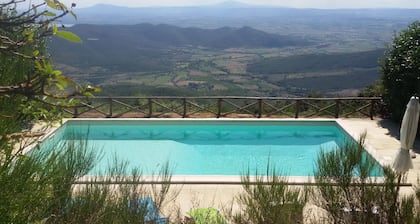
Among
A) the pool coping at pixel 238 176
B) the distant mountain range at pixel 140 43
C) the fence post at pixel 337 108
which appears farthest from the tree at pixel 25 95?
the distant mountain range at pixel 140 43

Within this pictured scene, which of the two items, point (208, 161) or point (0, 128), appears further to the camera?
point (208, 161)

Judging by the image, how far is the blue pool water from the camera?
978cm

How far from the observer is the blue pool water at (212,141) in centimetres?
978

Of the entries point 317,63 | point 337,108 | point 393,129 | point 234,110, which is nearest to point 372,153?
point 393,129

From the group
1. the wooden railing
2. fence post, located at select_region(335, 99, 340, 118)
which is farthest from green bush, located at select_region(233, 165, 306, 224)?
fence post, located at select_region(335, 99, 340, 118)

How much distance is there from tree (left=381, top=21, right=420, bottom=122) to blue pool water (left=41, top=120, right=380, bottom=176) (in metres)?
1.36

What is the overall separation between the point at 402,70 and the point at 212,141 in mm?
4560

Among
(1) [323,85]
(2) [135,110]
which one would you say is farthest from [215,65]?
(2) [135,110]

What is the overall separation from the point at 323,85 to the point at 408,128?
4110 cm

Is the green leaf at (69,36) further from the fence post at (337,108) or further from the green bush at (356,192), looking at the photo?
the fence post at (337,108)

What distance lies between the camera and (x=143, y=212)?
4051 mm

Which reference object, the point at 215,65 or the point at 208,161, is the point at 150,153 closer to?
the point at 208,161

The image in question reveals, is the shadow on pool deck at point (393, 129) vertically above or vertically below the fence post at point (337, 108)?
below

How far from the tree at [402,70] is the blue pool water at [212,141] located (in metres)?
1.36
